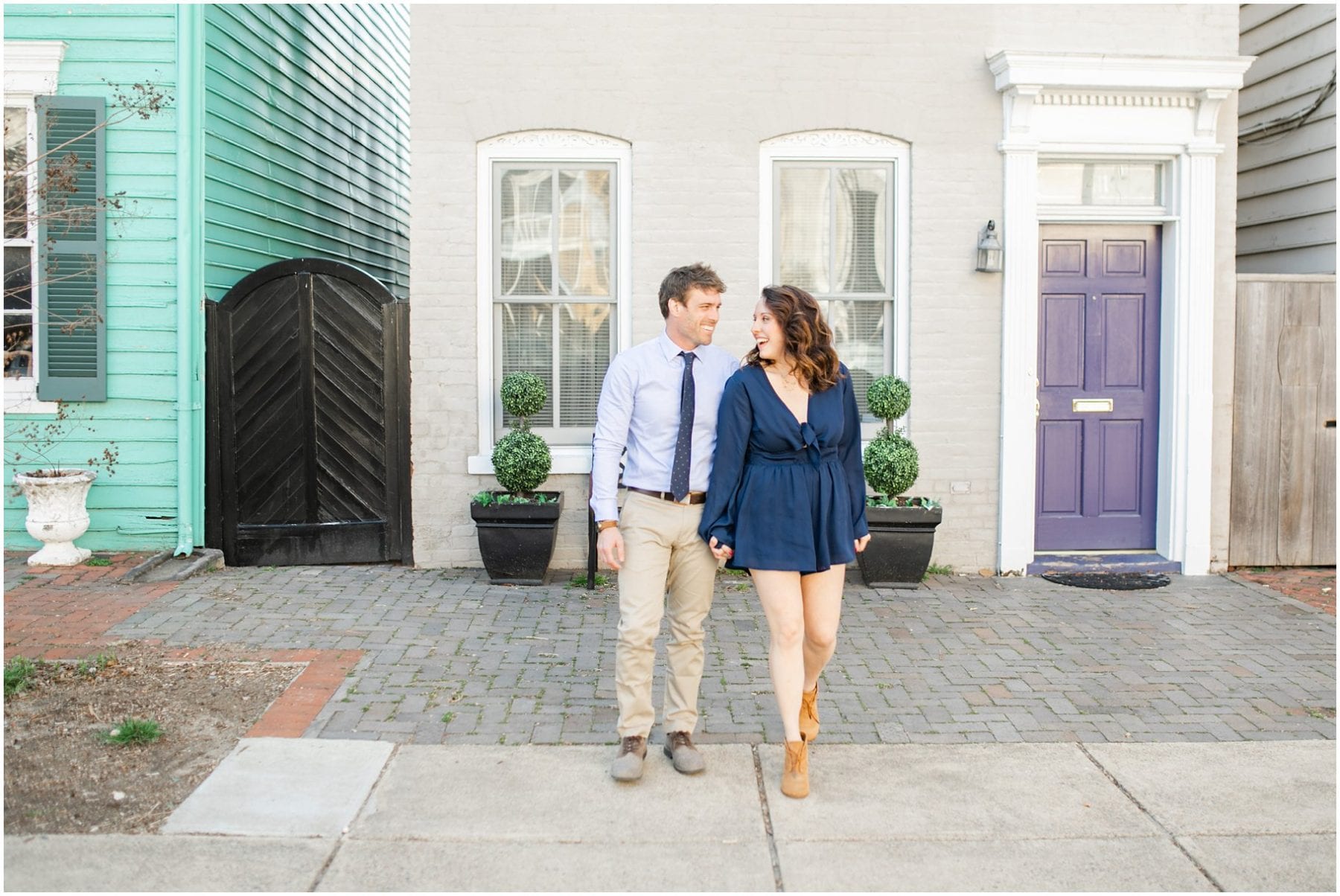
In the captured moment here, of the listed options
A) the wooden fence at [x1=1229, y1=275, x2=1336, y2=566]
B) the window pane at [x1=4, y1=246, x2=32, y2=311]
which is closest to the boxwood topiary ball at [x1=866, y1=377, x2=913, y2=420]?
the wooden fence at [x1=1229, y1=275, x2=1336, y2=566]

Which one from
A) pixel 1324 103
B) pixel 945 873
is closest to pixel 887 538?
pixel 945 873

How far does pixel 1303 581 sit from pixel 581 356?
16.7ft

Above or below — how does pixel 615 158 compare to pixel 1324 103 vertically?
below

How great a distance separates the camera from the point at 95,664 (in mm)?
5488

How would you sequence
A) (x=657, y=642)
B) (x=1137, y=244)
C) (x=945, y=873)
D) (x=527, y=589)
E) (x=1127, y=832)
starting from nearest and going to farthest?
1. (x=945, y=873)
2. (x=1127, y=832)
3. (x=657, y=642)
4. (x=527, y=589)
5. (x=1137, y=244)

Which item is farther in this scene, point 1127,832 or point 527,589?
point 527,589

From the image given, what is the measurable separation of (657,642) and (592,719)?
1.27 m

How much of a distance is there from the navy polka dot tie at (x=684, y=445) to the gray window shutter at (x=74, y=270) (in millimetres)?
4849

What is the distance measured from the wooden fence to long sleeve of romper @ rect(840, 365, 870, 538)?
5.01 meters

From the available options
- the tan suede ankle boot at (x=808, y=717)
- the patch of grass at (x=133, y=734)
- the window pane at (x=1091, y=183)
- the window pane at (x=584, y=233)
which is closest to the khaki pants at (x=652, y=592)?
the tan suede ankle boot at (x=808, y=717)

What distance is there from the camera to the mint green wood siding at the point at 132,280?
7695 millimetres

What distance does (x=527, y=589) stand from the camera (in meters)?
7.57

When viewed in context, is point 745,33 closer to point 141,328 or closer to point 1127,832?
point 141,328

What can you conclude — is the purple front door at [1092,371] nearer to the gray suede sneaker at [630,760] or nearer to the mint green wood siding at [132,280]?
the gray suede sneaker at [630,760]
